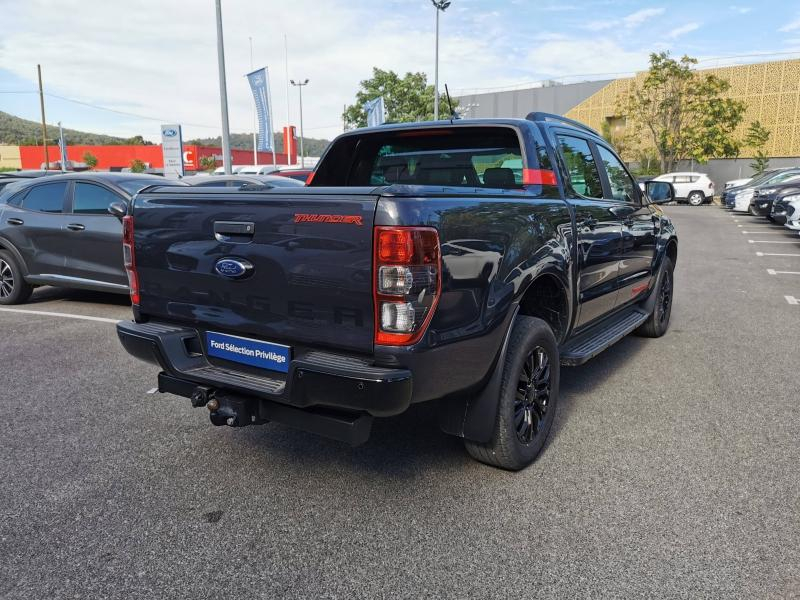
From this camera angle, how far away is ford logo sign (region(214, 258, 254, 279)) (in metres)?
2.92

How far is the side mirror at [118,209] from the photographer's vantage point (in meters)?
6.97

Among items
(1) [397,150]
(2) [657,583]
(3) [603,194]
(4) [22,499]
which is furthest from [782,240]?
(4) [22,499]

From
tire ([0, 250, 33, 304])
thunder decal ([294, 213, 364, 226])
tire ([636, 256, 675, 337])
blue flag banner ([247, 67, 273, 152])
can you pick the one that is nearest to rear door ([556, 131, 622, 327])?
tire ([636, 256, 675, 337])

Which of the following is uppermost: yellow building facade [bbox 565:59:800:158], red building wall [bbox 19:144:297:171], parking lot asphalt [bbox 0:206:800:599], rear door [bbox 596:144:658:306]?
yellow building facade [bbox 565:59:800:158]

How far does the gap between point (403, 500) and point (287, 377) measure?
0.91 meters

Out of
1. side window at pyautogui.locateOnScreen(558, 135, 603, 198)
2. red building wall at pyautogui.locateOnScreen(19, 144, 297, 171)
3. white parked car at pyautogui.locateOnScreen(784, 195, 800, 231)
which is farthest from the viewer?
red building wall at pyautogui.locateOnScreen(19, 144, 297, 171)

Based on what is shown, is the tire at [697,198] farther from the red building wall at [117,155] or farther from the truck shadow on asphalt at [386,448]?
the red building wall at [117,155]

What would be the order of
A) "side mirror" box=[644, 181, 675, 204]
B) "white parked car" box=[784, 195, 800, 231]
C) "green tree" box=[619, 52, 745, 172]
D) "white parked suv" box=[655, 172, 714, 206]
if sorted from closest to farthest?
"side mirror" box=[644, 181, 675, 204]
"white parked car" box=[784, 195, 800, 231]
"white parked suv" box=[655, 172, 714, 206]
"green tree" box=[619, 52, 745, 172]

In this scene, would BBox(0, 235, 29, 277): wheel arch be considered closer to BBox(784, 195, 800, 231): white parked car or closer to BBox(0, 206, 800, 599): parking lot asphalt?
BBox(0, 206, 800, 599): parking lot asphalt

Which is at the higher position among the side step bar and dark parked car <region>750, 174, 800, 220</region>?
dark parked car <region>750, 174, 800, 220</region>

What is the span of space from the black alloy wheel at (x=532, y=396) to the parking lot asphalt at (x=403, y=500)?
→ 8.4 inches

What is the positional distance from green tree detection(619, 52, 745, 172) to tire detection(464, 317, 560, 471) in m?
43.0

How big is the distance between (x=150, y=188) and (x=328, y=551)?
6.77 ft

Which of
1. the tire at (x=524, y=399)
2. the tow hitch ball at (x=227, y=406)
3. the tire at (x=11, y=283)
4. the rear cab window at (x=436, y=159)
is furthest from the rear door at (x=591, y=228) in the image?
the tire at (x=11, y=283)
